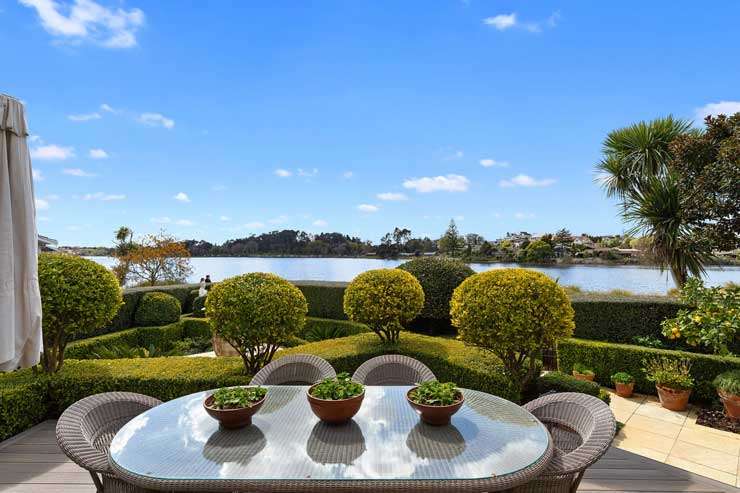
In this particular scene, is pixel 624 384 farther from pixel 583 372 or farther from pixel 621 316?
pixel 621 316

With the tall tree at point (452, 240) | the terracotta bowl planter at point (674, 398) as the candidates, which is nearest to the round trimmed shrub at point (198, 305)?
the tall tree at point (452, 240)

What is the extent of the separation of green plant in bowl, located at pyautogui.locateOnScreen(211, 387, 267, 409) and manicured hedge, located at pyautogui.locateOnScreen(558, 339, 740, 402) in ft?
21.1

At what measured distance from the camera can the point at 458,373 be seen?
4.72m

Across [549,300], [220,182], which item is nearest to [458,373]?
[549,300]

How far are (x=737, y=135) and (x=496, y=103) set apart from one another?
14.0 ft

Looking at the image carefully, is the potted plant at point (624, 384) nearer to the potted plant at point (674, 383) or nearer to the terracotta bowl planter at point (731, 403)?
the potted plant at point (674, 383)

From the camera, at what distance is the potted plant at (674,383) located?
18.3 ft

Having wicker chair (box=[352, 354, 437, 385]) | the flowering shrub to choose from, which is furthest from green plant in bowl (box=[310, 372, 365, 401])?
the flowering shrub

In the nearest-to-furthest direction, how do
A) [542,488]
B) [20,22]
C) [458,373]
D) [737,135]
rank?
1. [542,488]
2. [20,22]
3. [458,373]
4. [737,135]

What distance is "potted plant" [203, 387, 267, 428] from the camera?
203cm

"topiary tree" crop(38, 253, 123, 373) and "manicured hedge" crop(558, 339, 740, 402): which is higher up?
"topiary tree" crop(38, 253, 123, 373)

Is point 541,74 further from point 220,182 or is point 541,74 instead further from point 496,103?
point 220,182

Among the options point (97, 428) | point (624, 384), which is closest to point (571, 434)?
point (97, 428)

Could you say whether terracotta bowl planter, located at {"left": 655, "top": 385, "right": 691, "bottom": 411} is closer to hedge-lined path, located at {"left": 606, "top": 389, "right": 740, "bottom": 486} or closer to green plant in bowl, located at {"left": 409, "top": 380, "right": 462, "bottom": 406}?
hedge-lined path, located at {"left": 606, "top": 389, "right": 740, "bottom": 486}
